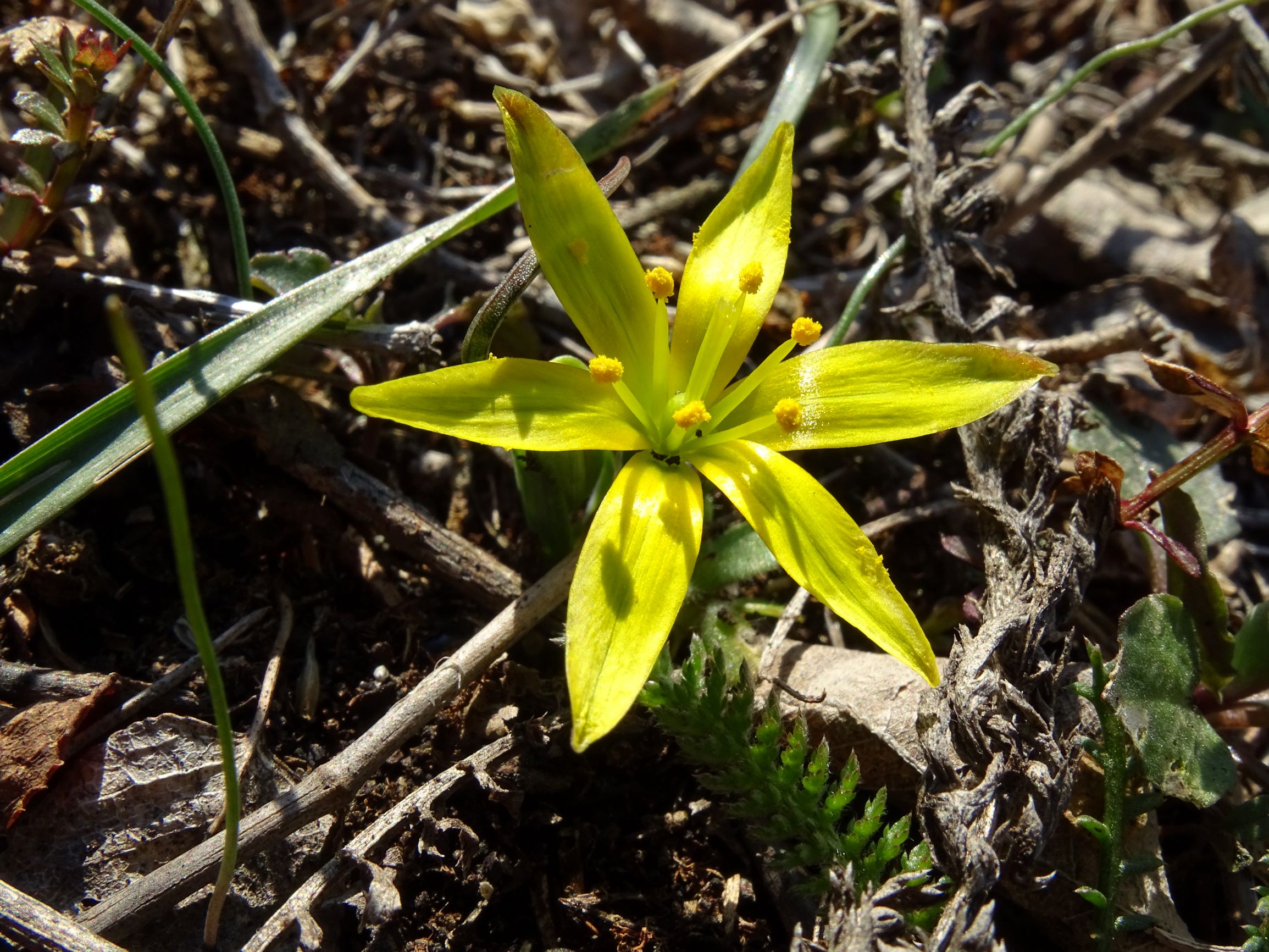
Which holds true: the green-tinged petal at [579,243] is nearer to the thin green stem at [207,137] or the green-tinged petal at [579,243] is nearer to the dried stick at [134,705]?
the thin green stem at [207,137]

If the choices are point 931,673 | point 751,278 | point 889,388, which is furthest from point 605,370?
point 931,673

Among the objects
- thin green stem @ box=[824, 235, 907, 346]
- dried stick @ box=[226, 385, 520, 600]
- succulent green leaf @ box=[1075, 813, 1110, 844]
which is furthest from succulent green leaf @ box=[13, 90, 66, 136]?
succulent green leaf @ box=[1075, 813, 1110, 844]

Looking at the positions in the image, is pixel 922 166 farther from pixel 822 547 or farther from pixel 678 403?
pixel 822 547

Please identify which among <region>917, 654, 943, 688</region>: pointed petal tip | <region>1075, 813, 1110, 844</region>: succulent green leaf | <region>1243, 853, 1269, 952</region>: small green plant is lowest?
Answer: <region>1243, 853, 1269, 952</region>: small green plant

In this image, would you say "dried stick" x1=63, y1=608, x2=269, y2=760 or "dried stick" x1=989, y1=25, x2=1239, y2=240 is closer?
"dried stick" x1=63, y1=608, x2=269, y2=760

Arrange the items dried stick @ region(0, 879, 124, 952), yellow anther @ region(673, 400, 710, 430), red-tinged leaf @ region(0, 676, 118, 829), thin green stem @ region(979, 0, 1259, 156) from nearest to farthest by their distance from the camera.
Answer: dried stick @ region(0, 879, 124, 952) < red-tinged leaf @ region(0, 676, 118, 829) < yellow anther @ region(673, 400, 710, 430) < thin green stem @ region(979, 0, 1259, 156)

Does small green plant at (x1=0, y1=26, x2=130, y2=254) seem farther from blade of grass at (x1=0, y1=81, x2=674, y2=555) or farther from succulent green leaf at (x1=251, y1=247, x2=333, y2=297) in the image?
blade of grass at (x1=0, y1=81, x2=674, y2=555)

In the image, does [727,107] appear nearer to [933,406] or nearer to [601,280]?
[601,280]

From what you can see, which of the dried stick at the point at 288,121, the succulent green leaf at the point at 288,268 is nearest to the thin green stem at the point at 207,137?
the succulent green leaf at the point at 288,268
